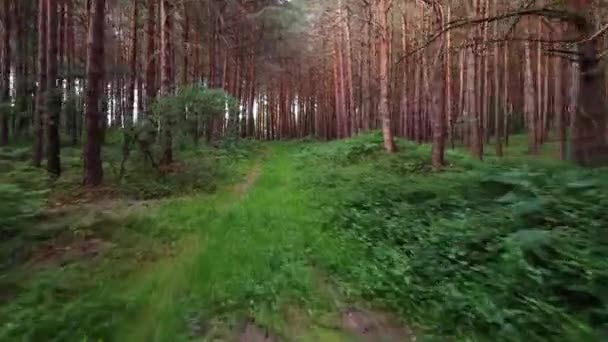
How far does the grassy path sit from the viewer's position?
4418 millimetres

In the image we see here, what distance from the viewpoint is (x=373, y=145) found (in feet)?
65.5

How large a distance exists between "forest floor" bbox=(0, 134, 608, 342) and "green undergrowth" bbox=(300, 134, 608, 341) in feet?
0.05

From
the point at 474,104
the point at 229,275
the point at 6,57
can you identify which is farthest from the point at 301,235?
the point at 6,57

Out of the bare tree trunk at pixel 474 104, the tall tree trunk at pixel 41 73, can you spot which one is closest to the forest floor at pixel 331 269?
the tall tree trunk at pixel 41 73

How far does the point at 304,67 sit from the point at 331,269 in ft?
146

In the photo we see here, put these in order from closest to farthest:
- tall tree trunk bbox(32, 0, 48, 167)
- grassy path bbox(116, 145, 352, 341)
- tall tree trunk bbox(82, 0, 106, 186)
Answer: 1. grassy path bbox(116, 145, 352, 341)
2. tall tree trunk bbox(82, 0, 106, 186)
3. tall tree trunk bbox(32, 0, 48, 167)

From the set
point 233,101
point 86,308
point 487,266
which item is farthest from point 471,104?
point 86,308

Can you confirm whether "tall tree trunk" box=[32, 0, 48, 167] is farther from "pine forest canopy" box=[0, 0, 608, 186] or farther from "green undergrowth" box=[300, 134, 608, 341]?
"green undergrowth" box=[300, 134, 608, 341]

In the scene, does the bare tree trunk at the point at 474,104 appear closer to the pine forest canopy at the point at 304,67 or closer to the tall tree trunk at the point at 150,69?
the pine forest canopy at the point at 304,67

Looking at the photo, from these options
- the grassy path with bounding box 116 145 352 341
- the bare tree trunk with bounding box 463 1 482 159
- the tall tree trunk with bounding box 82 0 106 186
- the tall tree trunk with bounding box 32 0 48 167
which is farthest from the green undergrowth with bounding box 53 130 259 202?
the bare tree trunk with bounding box 463 1 482 159

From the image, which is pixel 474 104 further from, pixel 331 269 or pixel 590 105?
pixel 331 269

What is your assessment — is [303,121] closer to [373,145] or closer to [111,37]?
[111,37]

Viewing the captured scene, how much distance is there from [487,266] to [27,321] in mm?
4128

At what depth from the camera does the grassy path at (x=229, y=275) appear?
442cm
